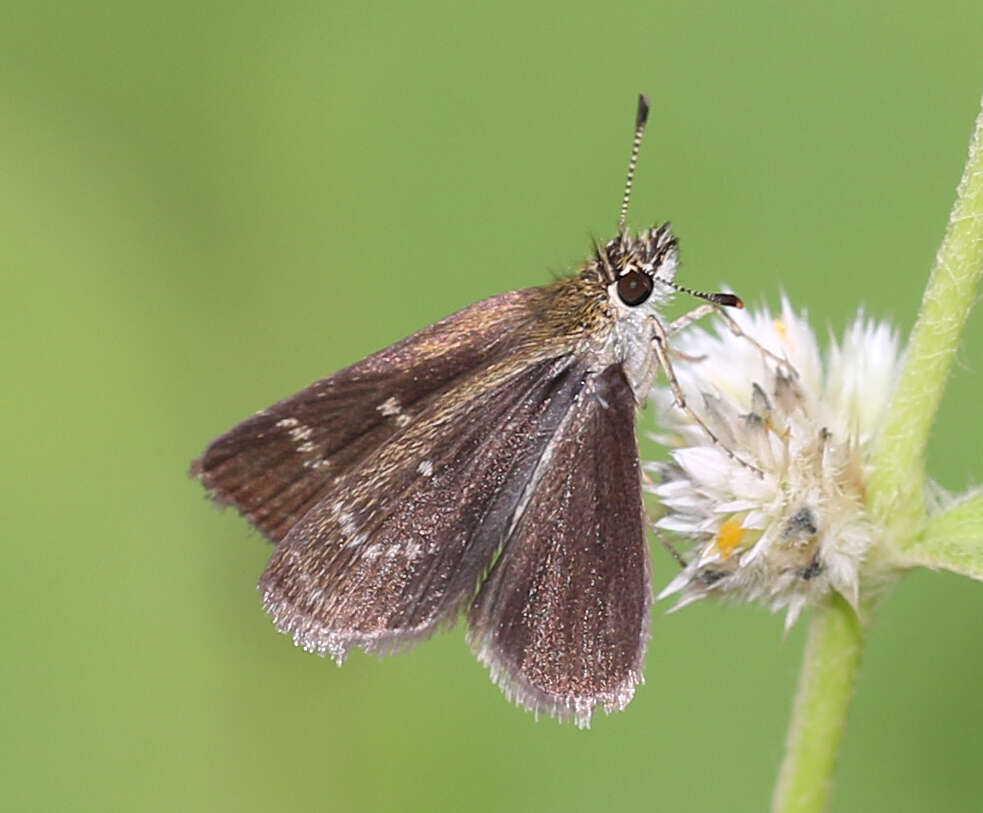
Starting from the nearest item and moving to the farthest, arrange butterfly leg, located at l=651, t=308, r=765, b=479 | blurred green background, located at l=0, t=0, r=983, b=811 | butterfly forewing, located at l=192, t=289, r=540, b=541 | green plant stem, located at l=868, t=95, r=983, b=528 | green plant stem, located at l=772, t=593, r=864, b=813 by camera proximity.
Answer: green plant stem, located at l=868, t=95, r=983, b=528
green plant stem, located at l=772, t=593, r=864, b=813
butterfly leg, located at l=651, t=308, r=765, b=479
butterfly forewing, located at l=192, t=289, r=540, b=541
blurred green background, located at l=0, t=0, r=983, b=811

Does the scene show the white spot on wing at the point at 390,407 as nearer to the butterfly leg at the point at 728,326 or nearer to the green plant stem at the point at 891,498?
the butterfly leg at the point at 728,326

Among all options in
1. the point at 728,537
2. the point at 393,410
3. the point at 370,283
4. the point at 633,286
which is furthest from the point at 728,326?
the point at 370,283

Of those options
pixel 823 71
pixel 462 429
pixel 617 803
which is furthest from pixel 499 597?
pixel 823 71

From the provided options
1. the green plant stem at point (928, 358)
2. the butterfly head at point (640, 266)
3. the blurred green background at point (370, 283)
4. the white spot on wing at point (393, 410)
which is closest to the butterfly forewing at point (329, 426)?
the white spot on wing at point (393, 410)

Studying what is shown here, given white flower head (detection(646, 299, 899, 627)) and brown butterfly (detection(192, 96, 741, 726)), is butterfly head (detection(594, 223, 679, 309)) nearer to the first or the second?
brown butterfly (detection(192, 96, 741, 726))

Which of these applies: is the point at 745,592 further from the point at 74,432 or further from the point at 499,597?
the point at 74,432

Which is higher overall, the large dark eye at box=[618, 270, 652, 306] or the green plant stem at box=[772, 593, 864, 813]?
the large dark eye at box=[618, 270, 652, 306]

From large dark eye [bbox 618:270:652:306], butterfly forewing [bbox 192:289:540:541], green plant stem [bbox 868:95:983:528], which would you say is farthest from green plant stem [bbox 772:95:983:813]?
butterfly forewing [bbox 192:289:540:541]

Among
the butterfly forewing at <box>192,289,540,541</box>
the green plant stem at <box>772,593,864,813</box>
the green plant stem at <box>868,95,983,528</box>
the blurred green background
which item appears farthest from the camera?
the blurred green background
